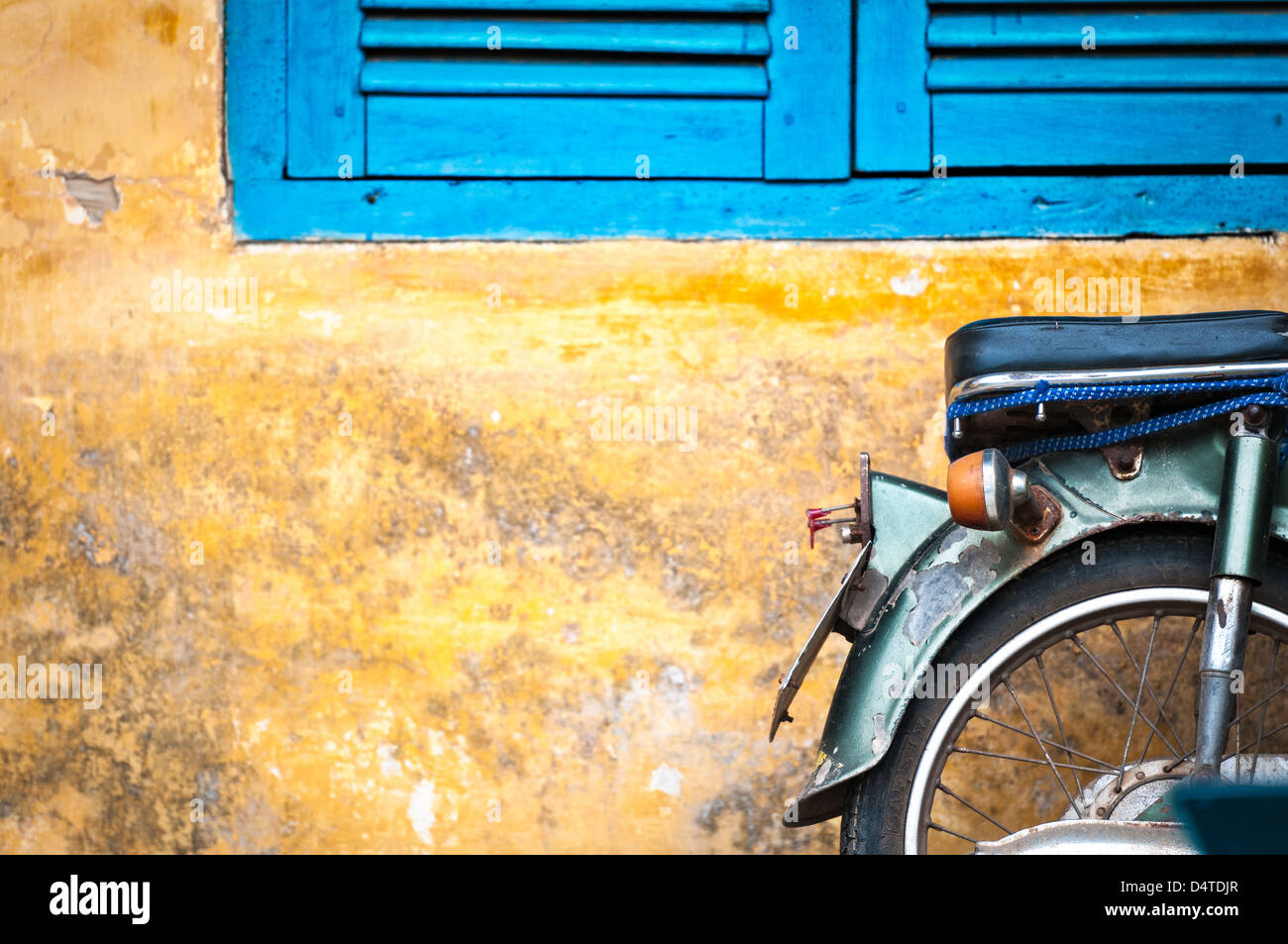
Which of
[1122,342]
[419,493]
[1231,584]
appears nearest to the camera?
[1231,584]

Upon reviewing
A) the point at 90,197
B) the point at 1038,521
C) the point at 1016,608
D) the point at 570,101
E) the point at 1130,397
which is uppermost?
the point at 570,101

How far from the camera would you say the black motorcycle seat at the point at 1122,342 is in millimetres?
1805

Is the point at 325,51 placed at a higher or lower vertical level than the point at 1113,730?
higher

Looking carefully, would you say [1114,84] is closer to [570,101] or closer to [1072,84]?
[1072,84]

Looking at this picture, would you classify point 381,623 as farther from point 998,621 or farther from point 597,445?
point 998,621

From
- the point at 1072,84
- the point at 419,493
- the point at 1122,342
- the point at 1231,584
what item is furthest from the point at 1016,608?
the point at 1072,84

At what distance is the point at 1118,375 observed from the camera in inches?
71.1

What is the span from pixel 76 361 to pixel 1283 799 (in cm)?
288

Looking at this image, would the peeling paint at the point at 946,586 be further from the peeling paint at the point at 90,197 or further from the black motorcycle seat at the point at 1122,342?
the peeling paint at the point at 90,197

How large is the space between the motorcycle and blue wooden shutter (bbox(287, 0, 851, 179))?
137 centimetres

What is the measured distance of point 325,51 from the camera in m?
3.12

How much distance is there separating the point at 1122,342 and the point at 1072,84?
153 centimetres

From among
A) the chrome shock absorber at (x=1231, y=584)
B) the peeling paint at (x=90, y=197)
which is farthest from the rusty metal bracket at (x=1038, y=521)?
the peeling paint at (x=90, y=197)
